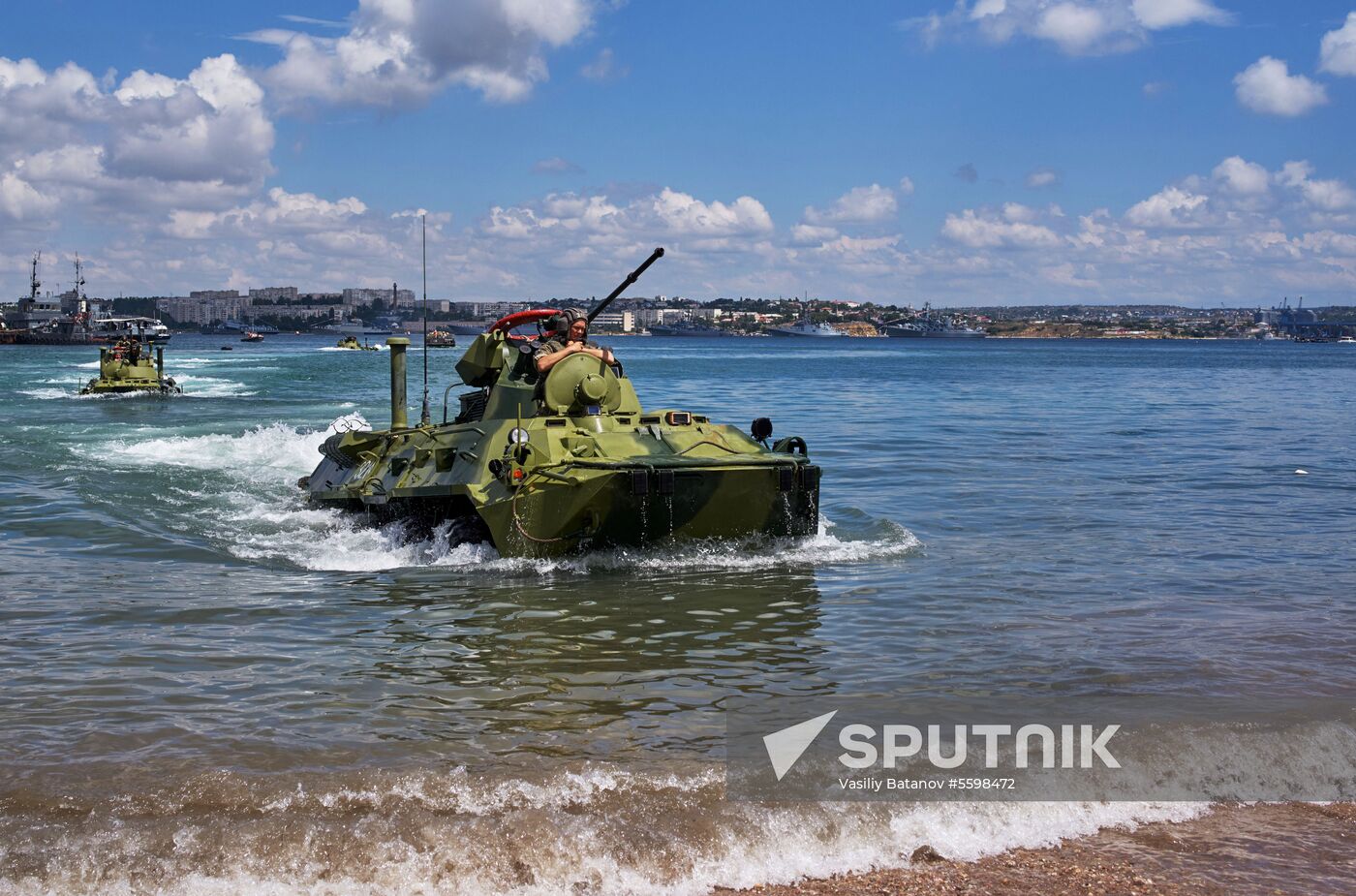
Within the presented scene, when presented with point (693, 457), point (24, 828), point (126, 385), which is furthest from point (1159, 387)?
point (24, 828)

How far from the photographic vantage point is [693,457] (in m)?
15.8

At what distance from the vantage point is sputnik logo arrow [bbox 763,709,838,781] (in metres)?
8.89

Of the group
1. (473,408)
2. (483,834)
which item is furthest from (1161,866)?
(473,408)

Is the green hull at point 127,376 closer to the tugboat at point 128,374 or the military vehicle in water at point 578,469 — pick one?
the tugboat at point 128,374

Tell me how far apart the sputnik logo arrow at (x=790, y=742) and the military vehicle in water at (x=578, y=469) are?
18.0 feet

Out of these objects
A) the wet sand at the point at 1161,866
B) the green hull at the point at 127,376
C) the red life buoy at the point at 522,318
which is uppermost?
the red life buoy at the point at 522,318

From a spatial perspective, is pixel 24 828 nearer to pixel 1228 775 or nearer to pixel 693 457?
pixel 1228 775

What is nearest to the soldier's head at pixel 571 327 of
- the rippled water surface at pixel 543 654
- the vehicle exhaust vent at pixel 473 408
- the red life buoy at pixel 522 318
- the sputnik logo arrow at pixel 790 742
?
the red life buoy at pixel 522 318

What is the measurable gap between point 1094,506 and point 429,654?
13.1 m

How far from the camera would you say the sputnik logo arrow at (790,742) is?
889cm

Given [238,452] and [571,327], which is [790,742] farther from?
[238,452]

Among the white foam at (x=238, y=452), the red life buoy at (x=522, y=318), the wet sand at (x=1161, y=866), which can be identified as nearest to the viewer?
the wet sand at (x=1161, y=866)
